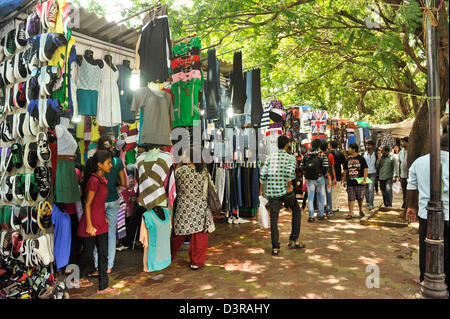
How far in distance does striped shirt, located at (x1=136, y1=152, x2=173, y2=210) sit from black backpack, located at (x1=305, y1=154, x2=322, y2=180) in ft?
13.6

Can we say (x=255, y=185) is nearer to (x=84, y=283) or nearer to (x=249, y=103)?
(x=249, y=103)

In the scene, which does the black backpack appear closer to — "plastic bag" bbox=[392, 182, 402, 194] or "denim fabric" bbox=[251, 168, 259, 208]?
"denim fabric" bbox=[251, 168, 259, 208]

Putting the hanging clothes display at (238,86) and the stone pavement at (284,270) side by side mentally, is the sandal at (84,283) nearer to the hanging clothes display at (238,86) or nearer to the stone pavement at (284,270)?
the stone pavement at (284,270)

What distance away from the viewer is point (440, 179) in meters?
3.30

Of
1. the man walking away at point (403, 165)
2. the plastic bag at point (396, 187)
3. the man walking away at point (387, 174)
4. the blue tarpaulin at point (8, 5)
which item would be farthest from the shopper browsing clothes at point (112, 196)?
the plastic bag at point (396, 187)

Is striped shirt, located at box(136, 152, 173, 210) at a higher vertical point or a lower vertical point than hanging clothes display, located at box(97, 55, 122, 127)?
lower

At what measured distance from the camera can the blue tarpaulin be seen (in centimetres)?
414

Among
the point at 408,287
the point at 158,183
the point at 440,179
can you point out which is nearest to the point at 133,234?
the point at 158,183

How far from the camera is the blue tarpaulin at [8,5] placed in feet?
13.6

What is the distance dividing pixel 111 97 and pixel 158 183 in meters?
1.75

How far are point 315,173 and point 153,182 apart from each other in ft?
14.5

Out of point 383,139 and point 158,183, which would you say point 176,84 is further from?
point 383,139

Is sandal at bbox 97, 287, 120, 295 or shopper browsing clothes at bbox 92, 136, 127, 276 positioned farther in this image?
shopper browsing clothes at bbox 92, 136, 127, 276

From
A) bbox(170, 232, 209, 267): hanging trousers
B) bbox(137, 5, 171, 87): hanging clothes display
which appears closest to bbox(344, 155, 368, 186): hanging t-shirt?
bbox(170, 232, 209, 267): hanging trousers
